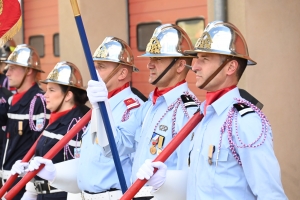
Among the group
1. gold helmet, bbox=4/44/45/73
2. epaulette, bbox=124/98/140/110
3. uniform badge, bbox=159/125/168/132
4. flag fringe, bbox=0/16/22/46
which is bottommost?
uniform badge, bbox=159/125/168/132

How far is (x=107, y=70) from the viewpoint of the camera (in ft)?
17.9

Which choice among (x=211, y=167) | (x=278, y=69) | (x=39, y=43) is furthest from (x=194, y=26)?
(x=39, y=43)

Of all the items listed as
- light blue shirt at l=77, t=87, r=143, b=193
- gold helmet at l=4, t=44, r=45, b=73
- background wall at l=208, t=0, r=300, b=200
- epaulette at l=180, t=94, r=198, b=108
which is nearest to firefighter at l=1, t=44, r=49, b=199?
gold helmet at l=4, t=44, r=45, b=73

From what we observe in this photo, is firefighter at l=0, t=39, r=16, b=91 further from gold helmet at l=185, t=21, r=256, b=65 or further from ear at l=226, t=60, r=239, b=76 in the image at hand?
ear at l=226, t=60, r=239, b=76

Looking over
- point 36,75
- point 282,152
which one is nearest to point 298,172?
point 282,152

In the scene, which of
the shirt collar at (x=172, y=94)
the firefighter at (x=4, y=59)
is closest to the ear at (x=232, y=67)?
the shirt collar at (x=172, y=94)

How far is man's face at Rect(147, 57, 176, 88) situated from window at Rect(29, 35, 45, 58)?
6676 millimetres

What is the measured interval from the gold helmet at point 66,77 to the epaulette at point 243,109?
2654 mm

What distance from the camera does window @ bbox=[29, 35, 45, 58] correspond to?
11.3m

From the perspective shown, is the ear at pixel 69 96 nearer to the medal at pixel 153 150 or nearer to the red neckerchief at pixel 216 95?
the medal at pixel 153 150

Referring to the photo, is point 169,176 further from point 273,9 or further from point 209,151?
point 273,9

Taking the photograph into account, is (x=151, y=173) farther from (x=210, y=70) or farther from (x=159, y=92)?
(x=159, y=92)

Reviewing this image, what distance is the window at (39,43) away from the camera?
11.3 m

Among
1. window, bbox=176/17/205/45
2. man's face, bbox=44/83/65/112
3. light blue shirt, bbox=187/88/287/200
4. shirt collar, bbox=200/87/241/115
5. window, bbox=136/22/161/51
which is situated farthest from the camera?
window, bbox=136/22/161/51
